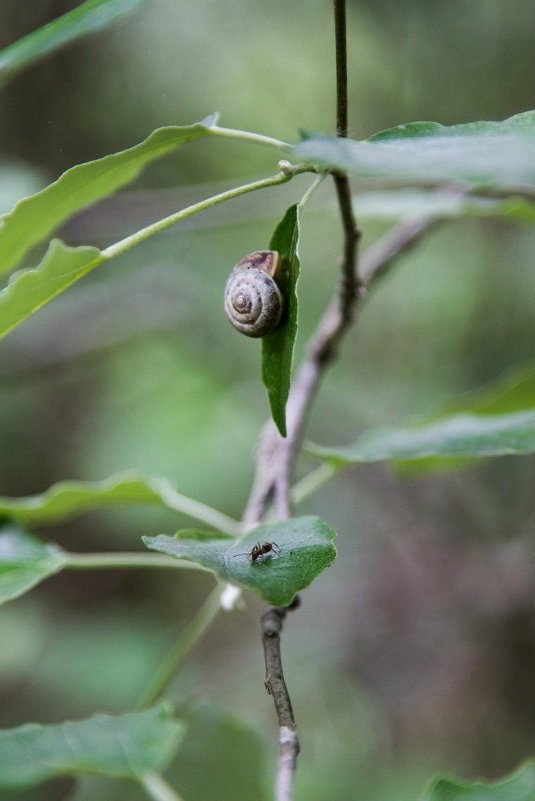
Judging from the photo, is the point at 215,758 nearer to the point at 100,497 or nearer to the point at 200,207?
the point at 100,497

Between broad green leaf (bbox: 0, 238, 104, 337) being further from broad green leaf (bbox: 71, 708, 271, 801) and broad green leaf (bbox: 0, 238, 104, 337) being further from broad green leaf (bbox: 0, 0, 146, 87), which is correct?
broad green leaf (bbox: 71, 708, 271, 801)

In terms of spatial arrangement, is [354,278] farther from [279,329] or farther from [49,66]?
[49,66]

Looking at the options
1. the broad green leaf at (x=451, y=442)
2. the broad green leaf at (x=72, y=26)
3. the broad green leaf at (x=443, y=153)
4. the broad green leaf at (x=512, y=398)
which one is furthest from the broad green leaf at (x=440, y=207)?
the broad green leaf at (x=443, y=153)

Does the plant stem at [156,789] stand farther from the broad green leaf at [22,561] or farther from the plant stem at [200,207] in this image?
the plant stem at [200,207]

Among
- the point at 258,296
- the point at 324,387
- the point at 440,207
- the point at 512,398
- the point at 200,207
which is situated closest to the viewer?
the point at 200,207

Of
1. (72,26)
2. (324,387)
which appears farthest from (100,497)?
(324,387)

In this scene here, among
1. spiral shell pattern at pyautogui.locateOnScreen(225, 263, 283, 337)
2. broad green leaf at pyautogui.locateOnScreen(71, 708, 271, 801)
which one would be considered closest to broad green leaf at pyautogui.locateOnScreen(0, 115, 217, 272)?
spiral shell pattern at pyautogui.locateOnScreen(225, 263, 283, 337)

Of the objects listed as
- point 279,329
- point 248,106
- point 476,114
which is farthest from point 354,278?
point 248,106
